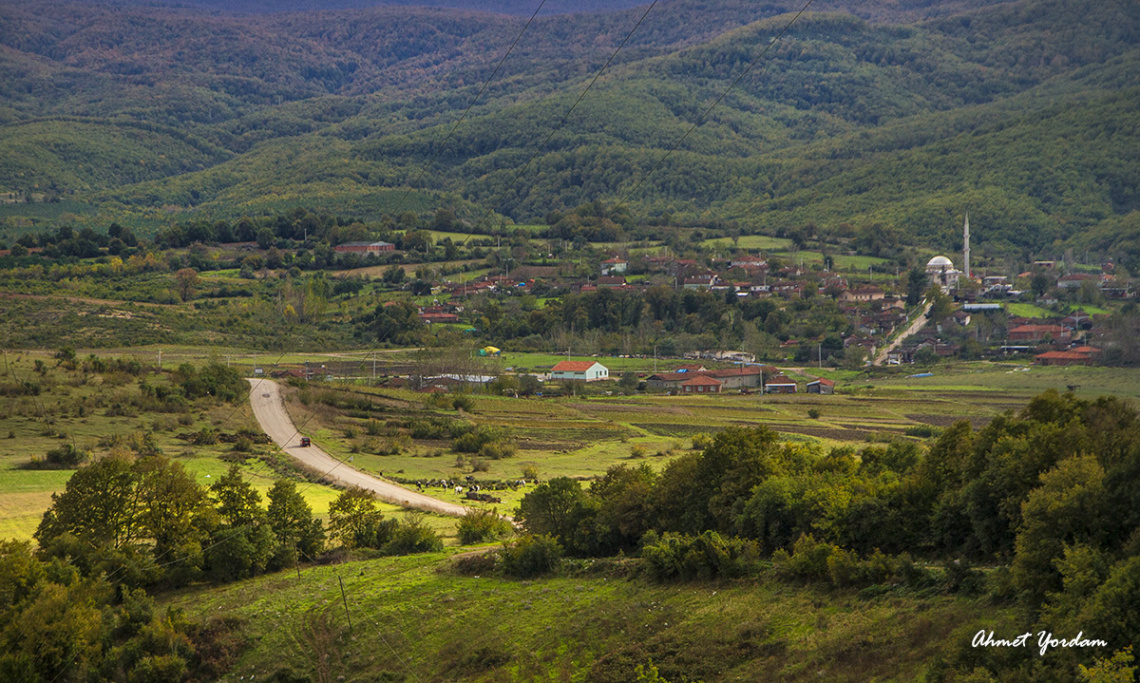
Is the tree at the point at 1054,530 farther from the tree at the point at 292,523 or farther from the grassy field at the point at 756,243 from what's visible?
the grassy field at the point at 756,243

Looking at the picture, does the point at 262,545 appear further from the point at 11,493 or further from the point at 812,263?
the point at 812,263

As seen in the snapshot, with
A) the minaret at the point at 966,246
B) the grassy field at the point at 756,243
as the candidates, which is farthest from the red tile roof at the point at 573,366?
the grassy field at the point at 756,243

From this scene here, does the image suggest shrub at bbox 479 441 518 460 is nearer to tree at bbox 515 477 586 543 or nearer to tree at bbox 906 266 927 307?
tree at bbox 515 477 586 543

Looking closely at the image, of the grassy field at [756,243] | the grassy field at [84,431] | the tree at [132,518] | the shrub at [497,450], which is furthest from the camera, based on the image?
the grassy field at [756,243]

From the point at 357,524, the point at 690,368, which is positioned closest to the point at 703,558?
the point at 357,524

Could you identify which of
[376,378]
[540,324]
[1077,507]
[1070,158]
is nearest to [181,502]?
[1077,507]

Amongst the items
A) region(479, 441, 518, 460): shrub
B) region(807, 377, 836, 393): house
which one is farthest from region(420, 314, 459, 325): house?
region(479, 441, 518, 460): shrub
